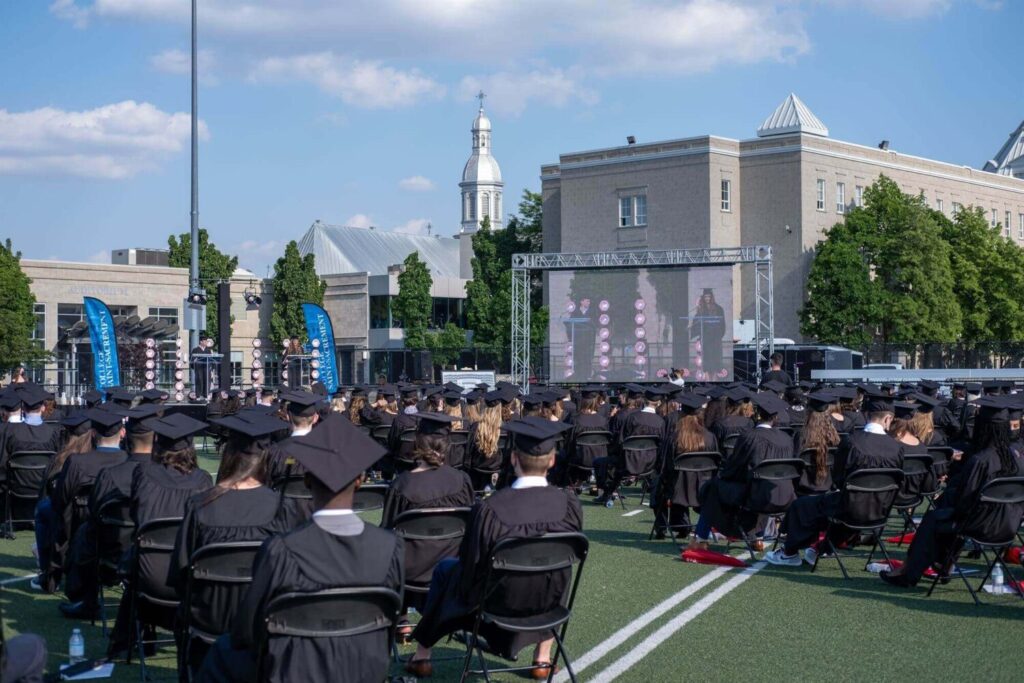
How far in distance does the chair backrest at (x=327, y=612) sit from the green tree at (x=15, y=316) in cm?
4360

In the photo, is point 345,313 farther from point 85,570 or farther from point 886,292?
point 85,570

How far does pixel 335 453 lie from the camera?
4.28 meters

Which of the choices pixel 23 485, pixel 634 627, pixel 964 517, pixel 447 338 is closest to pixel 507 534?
pixel 634 627

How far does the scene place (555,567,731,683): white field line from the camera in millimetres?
6566

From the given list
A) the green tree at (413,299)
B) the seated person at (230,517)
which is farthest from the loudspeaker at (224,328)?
the green tree at (413,299)

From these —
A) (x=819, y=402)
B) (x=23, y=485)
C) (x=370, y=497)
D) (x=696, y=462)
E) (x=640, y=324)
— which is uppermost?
(x=640, y=324)

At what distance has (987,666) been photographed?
6.55m

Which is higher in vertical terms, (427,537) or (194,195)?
(194,195)

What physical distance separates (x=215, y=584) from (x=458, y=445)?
8926mm

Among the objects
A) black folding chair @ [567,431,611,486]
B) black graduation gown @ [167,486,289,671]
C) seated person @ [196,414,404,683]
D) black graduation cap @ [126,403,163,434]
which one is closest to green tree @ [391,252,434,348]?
black folding chair @ [567,431,611,486]

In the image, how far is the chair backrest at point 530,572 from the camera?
545 cm

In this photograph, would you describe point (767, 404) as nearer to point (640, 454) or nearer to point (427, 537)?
point (640, 454)

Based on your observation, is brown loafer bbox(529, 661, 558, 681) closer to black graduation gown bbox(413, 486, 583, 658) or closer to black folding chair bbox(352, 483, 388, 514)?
black graduation gown bbox(413, 486, 583, 658)

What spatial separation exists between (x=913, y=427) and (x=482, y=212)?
468 feet
